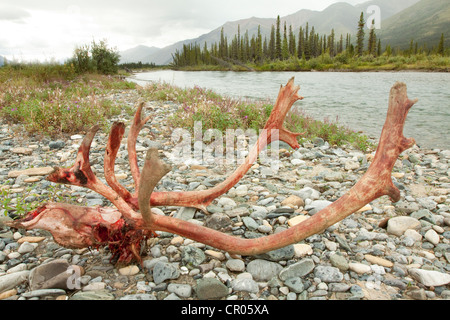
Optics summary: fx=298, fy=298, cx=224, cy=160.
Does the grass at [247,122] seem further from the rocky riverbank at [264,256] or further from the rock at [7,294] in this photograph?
the rock at [7,294]

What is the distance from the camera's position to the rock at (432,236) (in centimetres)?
239

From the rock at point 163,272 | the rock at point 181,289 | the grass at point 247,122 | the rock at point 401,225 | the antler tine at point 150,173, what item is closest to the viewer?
the antler tine at point 150,173

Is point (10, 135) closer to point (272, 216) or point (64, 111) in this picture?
point (64, 111)

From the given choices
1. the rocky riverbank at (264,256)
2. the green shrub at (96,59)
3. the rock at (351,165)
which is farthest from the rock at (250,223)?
the green shrub at (96,59)

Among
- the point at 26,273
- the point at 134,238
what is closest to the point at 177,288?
the point at 134,238

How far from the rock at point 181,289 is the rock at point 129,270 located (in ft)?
0.95

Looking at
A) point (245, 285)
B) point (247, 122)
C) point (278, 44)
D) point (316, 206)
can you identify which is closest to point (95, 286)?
point (245, 285)

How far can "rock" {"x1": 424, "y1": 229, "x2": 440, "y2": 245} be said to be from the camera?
2389 mm

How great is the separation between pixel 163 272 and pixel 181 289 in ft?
0.63

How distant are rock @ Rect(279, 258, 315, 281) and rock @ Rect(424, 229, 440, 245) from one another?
1.10 meters

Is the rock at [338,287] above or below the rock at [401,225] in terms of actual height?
below

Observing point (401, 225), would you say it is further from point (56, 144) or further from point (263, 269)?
point (56, 144)

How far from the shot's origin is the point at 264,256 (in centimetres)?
214
